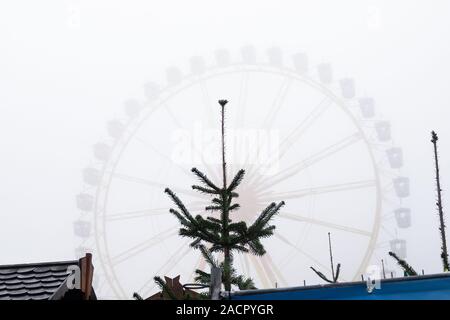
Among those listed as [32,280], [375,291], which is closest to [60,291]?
[32,280]

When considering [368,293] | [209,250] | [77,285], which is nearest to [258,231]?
[209,250]

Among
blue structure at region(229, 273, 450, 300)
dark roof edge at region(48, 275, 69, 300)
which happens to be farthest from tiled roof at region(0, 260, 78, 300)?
blue structure at region(229, 273, 450, 300)

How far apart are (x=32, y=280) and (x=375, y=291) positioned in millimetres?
3916

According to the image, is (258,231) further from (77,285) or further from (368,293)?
(368,293)

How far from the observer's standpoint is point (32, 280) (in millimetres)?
6109

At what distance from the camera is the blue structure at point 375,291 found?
4242 mm

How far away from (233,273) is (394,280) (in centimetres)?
777

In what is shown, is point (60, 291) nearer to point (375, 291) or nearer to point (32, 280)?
point (32, 280)

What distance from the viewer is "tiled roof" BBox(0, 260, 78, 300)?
5750mm

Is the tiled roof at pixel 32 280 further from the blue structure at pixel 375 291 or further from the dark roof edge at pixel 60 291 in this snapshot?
the blue structure at pixel 375 291

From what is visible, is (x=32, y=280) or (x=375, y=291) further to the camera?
(x=32, y=280)
